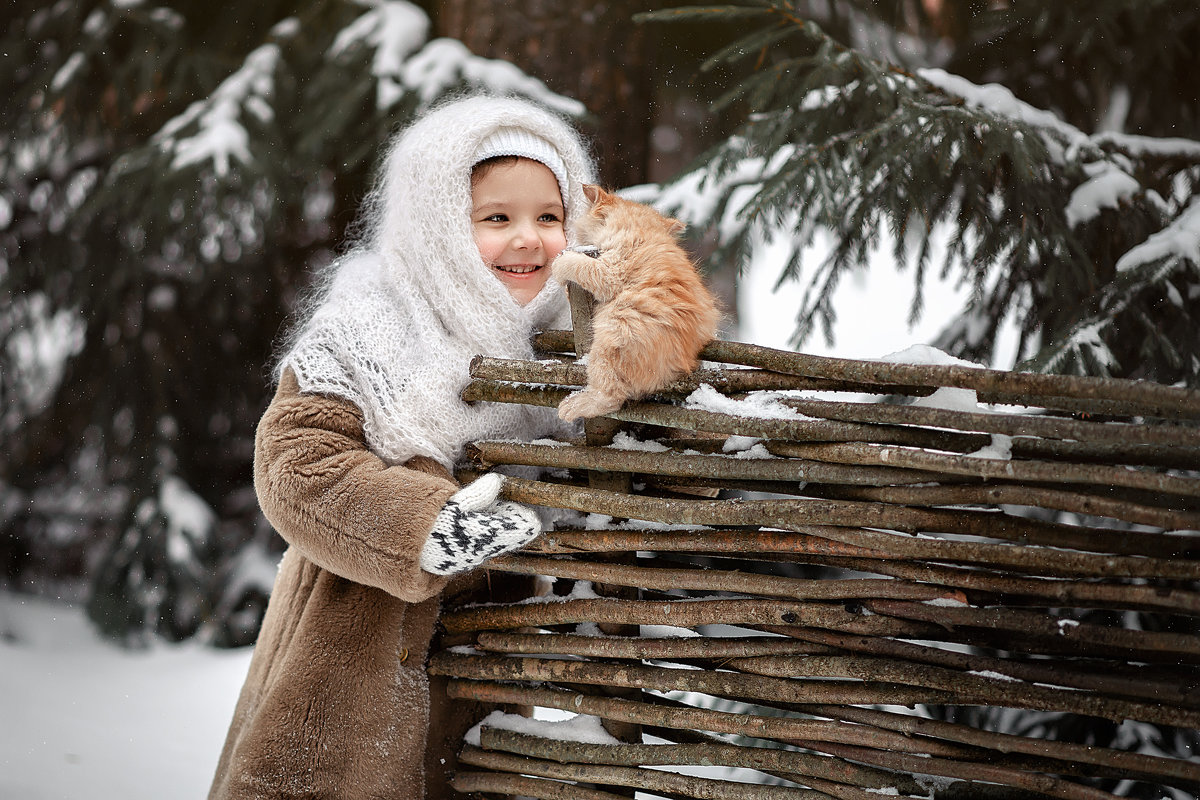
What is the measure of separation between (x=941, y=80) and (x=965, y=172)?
199mm

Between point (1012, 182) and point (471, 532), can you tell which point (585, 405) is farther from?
point (1012, 182)

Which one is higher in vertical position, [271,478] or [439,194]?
[439,194]

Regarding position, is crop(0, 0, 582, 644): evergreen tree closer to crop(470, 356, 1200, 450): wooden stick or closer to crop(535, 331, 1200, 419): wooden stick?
crop(470, 356, 1200, 450): wooden stick

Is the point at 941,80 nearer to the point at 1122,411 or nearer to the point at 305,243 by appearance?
the point at 1122,411

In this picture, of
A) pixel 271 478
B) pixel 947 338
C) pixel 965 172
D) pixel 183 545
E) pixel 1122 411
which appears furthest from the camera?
pixel 183 545

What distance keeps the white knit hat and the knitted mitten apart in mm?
566

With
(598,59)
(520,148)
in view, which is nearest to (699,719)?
(520,148)

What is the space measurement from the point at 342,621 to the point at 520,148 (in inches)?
29.8

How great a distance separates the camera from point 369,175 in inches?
110

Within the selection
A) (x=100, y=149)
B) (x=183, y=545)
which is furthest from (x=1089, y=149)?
(x=100, y=149)

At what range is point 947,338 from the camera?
7.39ft

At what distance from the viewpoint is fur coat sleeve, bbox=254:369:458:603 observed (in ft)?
3.97

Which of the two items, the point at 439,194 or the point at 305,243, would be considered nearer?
the point at 439,194

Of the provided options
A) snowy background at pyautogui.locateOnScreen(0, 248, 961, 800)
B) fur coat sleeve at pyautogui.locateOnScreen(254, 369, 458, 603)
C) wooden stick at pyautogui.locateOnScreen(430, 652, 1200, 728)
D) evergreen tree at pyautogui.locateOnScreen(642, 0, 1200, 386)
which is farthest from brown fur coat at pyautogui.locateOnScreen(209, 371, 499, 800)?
snowy background at pyautogui.locateOnScreen(0, 248, 961, 800)
